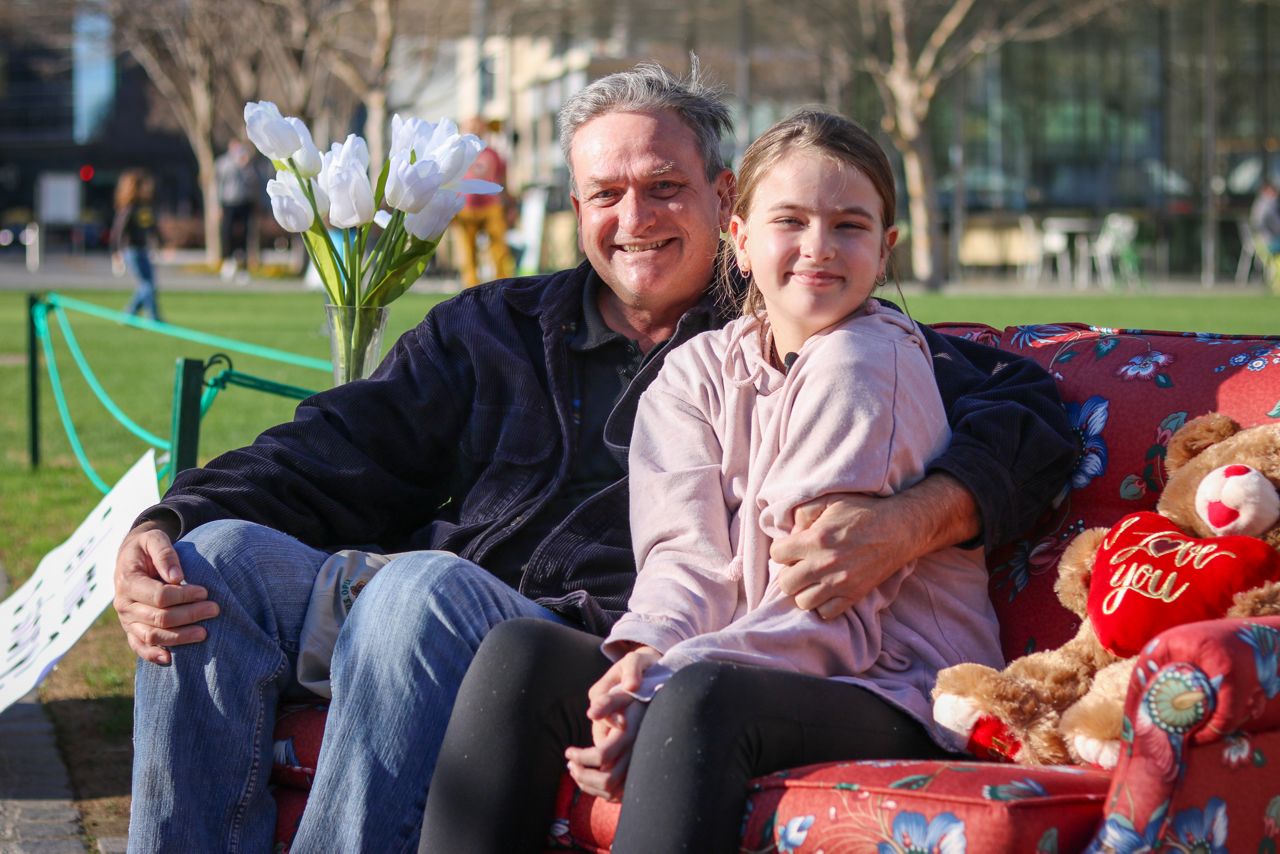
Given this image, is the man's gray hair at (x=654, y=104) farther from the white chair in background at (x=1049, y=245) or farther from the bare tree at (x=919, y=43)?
the white chair in background at (x=1049, y=245)

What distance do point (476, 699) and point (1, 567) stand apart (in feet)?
15.9

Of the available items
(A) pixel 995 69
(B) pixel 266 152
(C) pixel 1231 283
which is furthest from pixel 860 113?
(B) pixel 266 152

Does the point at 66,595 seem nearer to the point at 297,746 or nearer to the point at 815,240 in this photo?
the point at 297,746

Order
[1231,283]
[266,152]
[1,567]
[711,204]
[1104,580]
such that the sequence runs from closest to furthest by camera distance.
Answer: [1104,580]
[711,204]
[266,152]
[1,567]
[1231,283]

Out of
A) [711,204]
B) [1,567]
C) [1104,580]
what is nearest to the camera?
[1104,580]

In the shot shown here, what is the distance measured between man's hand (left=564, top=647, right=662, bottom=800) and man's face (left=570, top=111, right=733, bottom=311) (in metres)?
1.15

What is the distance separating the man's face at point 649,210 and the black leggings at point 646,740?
100 cm

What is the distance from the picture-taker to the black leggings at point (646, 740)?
2453 mm

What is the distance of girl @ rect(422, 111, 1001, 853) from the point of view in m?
2.53

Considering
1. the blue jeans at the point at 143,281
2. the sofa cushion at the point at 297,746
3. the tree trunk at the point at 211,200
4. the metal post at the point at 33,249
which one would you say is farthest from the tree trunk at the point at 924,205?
the sofa cushion at the point at 297,746

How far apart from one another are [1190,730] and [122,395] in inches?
431

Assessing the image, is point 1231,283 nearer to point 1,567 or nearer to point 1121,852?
point 1,567

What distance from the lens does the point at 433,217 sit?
13.3ft

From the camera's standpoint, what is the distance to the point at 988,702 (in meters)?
2.67
